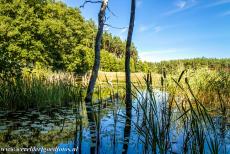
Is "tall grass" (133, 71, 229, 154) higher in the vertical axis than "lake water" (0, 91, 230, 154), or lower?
higher

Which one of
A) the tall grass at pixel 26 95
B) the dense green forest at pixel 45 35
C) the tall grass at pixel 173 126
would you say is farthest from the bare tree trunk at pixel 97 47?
the dense green forest at pixel 45 35

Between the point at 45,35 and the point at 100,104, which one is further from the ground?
the point at 45,35

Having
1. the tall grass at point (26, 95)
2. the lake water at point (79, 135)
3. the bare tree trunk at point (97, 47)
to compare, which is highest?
the bare tree trunk at point (97, 47)

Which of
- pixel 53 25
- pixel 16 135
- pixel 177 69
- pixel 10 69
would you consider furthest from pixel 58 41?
pixel 16 135

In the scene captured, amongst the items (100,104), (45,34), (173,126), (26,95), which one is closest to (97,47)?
(26,95)

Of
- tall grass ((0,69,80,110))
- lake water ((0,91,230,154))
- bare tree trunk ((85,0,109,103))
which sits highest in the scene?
bare tree trunk ((85,0,109,103))

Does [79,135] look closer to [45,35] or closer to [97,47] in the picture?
[97,47]

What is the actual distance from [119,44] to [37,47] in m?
86.3

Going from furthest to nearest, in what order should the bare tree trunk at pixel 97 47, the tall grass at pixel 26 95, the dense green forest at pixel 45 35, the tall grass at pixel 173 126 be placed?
the dense green forest at pixel 45 35, the bare tree trunk at pixel 97 47, the tall grass at pixel 26 95, the tall grass at pixel 173 126

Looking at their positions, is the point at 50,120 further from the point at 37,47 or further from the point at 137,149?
the point at 37,47

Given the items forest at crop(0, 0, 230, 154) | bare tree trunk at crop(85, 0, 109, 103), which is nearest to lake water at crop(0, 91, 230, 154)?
forest at crop(0, 0, 230, 154)

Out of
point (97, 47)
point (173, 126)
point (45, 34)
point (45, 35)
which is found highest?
point (45, 34)

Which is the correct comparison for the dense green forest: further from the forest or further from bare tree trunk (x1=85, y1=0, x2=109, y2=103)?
bare tree trunk (x1=85, y1=0, x2=109, y2=103)

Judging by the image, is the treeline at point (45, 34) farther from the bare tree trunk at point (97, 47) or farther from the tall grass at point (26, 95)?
the tall grass at point (26, 95)
